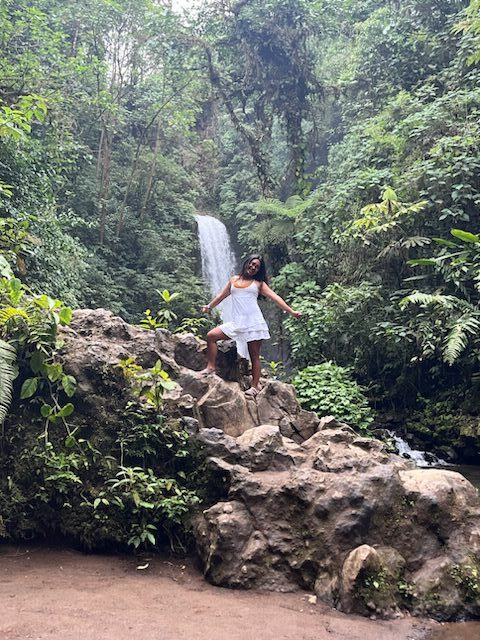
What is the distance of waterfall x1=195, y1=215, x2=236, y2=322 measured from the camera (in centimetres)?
1855

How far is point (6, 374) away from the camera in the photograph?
423 cm

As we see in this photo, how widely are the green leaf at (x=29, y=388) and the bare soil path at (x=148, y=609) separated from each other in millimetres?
1248

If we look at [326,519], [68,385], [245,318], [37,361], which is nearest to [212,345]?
[245,318]

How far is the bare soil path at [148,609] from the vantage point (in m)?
2.99

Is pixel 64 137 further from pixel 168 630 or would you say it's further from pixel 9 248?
pixel 168 630

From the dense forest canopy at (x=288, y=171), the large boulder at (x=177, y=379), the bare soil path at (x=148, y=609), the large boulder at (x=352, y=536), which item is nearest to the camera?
the bare soil path at (x=148, y=609)

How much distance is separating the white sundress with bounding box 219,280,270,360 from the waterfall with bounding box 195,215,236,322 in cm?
1130

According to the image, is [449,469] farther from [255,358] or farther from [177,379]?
[177,379]

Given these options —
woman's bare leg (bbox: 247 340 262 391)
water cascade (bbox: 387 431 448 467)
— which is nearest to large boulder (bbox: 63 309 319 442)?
woman's bare leg (bbox: 247 340 262 391)

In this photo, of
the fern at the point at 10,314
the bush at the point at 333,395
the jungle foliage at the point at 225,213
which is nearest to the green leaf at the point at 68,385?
the jungle foliage at the point at 225,213

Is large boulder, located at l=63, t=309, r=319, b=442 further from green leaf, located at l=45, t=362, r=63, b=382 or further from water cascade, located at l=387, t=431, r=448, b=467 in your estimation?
water cascade, located at l=387, t=431, r=448, b=467

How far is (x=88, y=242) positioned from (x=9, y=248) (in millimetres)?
9843

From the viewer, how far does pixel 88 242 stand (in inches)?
679

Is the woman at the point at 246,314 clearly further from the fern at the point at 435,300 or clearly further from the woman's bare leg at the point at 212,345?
the fern at the point at 435,300
